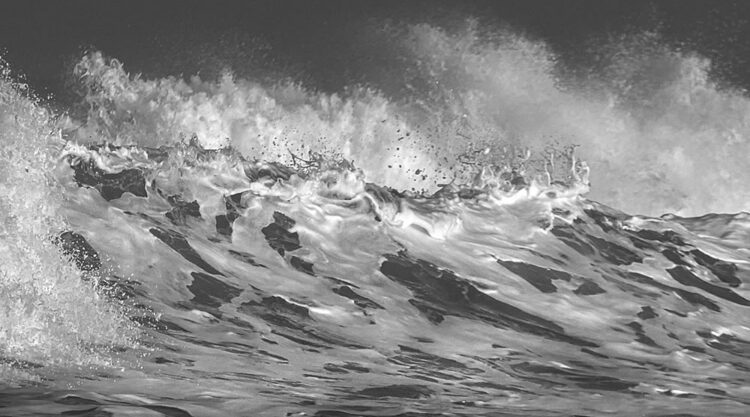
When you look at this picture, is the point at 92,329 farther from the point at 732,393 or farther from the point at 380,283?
the point at 732,393

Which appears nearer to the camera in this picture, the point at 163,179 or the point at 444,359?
the point at 444,359

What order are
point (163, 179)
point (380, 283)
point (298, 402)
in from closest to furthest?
1. point (298, 402)
2. point (380, 283)
3. point (163, 179)

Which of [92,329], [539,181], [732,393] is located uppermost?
[539,181]

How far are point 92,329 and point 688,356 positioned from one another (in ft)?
61.7

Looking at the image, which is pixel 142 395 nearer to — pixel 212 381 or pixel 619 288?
pixel 212 381

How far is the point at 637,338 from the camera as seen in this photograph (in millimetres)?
31062

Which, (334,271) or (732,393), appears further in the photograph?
(334,271)

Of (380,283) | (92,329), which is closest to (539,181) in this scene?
(380,283)

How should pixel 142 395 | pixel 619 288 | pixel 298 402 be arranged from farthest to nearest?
pixel 619 288 < pixel 298 402 < pixel 142 395

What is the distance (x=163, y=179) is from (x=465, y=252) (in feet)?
44.7

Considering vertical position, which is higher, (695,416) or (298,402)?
(695,416)

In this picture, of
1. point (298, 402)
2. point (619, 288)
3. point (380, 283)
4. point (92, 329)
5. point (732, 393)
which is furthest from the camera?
point (619, 288)

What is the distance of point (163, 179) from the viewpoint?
129ft

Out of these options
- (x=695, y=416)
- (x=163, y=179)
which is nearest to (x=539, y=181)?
(x=163, y=179)
